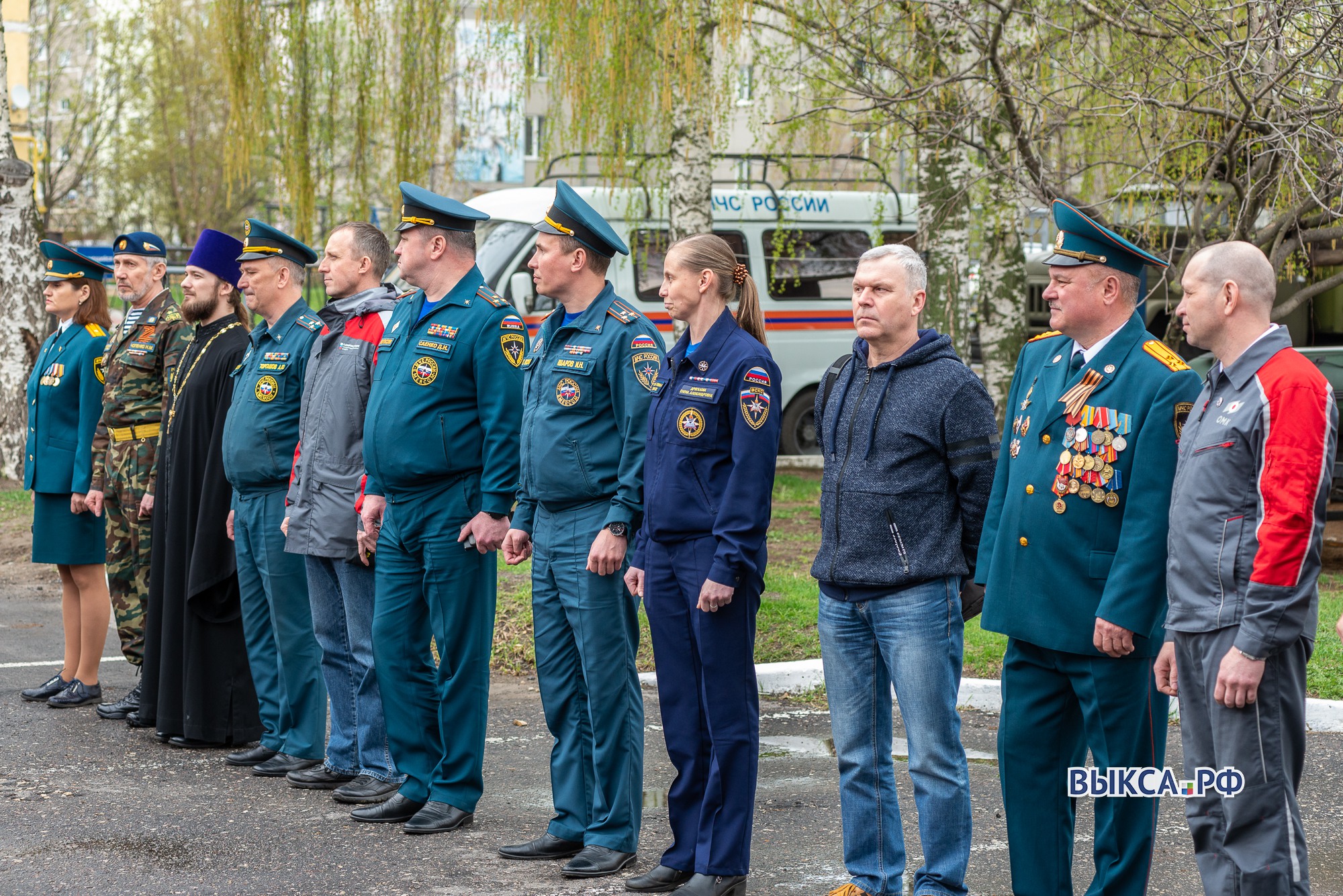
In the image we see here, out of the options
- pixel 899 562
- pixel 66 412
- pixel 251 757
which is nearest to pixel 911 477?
pixel 899 562

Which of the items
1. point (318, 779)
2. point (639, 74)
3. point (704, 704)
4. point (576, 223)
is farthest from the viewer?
point (639, 74)

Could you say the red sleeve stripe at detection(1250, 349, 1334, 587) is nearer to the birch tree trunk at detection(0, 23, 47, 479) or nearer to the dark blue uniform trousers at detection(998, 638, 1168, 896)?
the dark blue uniform trousers at detection(998, 638, 1168, 896)

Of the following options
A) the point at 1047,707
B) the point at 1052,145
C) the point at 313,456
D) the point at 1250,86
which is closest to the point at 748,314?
the point at 1047,707

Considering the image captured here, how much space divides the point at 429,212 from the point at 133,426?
2490mm

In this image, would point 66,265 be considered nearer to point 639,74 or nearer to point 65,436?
point 65,436

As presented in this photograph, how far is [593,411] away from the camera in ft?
16.3

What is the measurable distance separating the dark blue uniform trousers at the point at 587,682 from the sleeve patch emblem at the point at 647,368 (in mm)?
442

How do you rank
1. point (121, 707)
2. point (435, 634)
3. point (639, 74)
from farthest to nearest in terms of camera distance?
point (639, 74) < point (121, 707) < point (435, 634)

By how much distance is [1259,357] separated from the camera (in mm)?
3658

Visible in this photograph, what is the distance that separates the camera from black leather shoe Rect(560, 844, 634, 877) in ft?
15.7

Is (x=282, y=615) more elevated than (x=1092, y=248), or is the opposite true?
(x=1092, y=248)

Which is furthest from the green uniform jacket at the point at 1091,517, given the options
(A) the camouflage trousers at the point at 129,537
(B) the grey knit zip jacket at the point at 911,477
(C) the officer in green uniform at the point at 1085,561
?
(A) the camouflage trousers at the point at 129,537

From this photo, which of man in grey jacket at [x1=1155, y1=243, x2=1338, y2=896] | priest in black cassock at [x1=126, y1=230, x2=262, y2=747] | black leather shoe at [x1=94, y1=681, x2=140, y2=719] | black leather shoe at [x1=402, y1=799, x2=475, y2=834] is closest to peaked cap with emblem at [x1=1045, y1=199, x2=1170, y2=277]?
man in grey jacket at [x1=1155, y1=243, x2=1338, y2=896]

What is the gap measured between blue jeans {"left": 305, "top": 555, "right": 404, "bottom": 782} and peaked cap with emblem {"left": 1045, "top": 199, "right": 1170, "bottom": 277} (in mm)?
2998
